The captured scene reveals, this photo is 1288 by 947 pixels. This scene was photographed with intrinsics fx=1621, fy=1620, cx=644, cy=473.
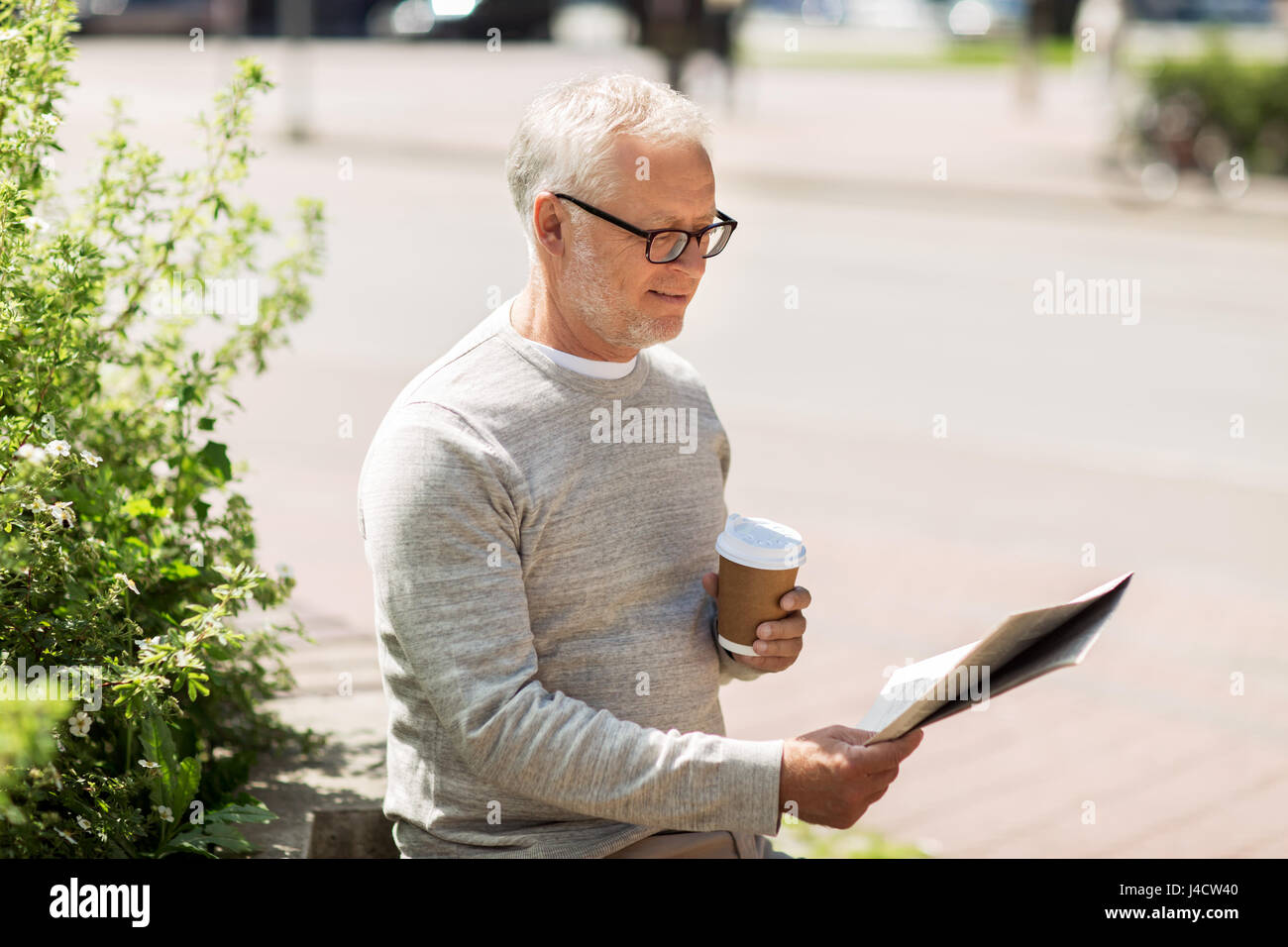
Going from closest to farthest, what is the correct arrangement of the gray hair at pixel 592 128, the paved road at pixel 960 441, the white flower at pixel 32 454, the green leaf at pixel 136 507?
the white flower at pixel 32 454
the gray hair at pixel 592 128
the green leaf at pixel 136 507
the paved road at pixel 960 441

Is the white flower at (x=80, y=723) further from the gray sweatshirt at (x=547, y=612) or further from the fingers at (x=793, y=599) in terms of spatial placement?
the fingers at (x=793, y=599)

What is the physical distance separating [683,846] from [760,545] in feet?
1.50

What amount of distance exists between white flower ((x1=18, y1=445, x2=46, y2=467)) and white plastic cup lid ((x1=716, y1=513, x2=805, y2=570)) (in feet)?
3.06

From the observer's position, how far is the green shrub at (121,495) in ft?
7.10

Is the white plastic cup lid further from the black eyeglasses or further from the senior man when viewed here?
the black eyeglasses

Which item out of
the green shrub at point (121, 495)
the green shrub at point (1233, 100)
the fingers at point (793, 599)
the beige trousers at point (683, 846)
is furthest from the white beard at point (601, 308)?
the green shrub at point (1233, 100)

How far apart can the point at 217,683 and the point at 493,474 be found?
0.83 meters

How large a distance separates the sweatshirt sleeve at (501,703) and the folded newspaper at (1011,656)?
0.71 feet

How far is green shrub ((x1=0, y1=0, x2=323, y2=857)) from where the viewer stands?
2.16 m

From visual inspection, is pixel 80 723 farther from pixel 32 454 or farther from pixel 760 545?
pixel 760 545

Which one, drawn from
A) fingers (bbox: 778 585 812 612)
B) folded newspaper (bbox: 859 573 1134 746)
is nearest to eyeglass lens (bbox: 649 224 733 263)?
fingers (bbox: 778 585 812 612)

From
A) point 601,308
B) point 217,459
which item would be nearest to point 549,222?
point 601,308

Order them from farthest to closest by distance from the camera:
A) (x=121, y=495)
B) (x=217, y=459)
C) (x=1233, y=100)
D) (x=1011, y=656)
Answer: (x=1233, y=100), (x=217, y=459), (x=121, y=495), (x=1011, y=656)

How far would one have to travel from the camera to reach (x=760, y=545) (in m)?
2.33
